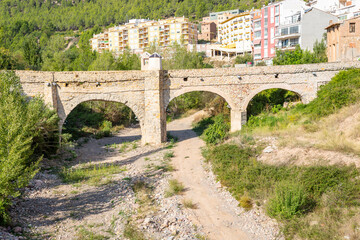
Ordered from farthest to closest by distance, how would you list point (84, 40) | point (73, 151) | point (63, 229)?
point (84, 40)
point (73, 151)
point (63, 229)

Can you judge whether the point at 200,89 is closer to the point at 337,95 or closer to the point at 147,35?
the point at 337,95

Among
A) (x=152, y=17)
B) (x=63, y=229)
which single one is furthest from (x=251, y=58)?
(x=152, y=17)

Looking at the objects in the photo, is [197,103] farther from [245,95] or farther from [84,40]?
[84,40]

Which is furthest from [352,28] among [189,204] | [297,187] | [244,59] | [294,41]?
[244,59]

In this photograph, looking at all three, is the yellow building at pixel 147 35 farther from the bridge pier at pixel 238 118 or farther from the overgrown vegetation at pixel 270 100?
the bridge pier at pixel 238 118

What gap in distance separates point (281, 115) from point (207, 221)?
41.7 feet

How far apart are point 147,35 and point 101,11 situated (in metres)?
41.9

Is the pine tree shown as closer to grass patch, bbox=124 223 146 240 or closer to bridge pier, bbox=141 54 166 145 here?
grass patch, bbox=124 223 146 240

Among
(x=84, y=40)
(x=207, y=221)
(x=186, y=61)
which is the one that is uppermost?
(x=84, y=40)

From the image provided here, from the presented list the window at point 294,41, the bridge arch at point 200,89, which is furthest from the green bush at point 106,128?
the window at point 294,41

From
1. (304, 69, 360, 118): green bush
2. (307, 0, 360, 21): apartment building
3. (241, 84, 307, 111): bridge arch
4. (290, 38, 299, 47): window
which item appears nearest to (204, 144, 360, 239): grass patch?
(304, 69, 360, 118): green bush

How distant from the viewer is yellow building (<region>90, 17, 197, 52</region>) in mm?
76750

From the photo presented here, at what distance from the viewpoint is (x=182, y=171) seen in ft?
56.0

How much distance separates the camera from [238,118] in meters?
22.4
